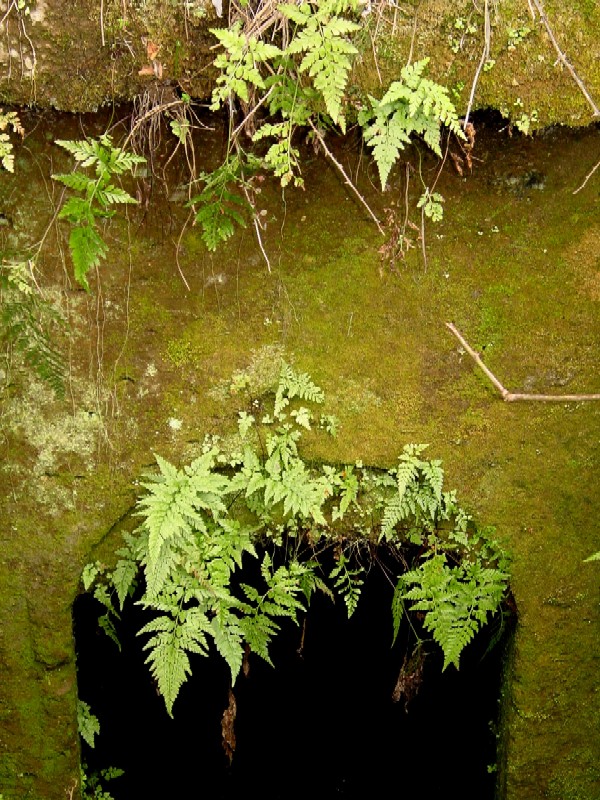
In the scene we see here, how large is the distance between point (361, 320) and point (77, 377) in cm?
169

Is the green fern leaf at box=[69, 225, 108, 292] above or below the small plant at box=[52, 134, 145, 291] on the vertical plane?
below

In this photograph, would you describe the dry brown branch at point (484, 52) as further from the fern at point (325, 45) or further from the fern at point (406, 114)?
the fern at point (325, 45)

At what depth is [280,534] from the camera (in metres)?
4.27

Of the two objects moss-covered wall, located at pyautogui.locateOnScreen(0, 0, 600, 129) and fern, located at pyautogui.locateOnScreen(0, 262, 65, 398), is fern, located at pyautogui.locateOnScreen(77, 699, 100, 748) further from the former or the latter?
moss-covered wall, located at pyautogui.locateOnScreen(0, 0, 600, 129)

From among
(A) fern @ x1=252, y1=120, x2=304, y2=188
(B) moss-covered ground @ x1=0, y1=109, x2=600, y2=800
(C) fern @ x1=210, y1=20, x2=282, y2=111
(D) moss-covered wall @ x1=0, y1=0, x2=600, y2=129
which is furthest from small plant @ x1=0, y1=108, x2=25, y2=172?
(A) fern @ x1=252, y1=120, x2=304, y2=188

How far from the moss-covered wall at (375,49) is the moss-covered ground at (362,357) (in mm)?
356

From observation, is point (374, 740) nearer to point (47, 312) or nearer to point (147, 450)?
point (147, 450)

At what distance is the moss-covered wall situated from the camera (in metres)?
3.32

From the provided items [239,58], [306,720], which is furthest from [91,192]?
[306,720]

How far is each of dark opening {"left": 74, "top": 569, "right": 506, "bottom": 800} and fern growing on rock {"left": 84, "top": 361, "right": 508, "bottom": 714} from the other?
689 millimetres

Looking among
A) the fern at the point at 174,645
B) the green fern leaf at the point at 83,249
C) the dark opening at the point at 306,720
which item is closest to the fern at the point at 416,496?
the dark opening at the point at 306,720

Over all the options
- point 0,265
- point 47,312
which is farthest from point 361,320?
point 0,265

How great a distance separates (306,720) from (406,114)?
13.8ft

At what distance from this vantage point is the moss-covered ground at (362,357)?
3877 mm
